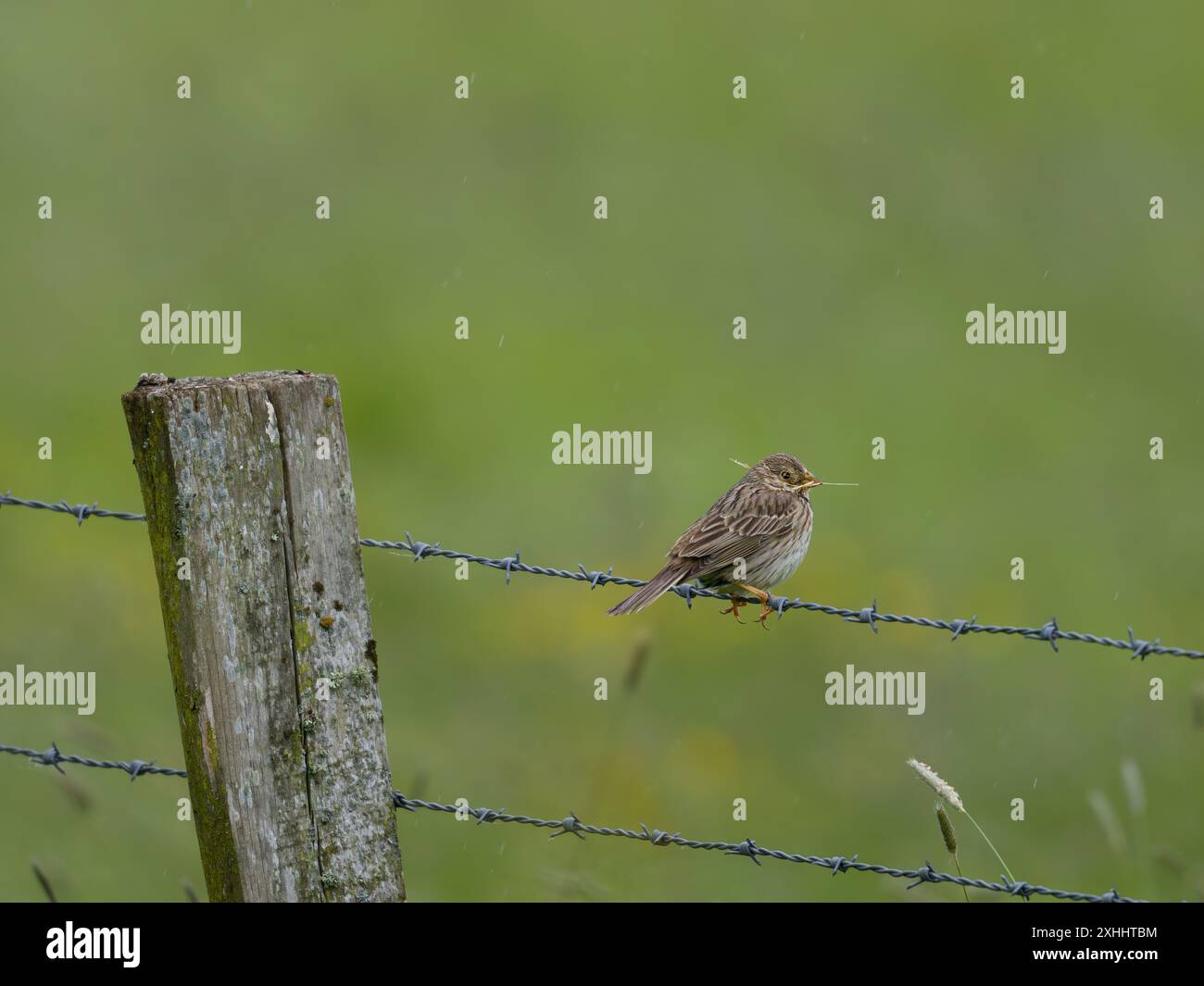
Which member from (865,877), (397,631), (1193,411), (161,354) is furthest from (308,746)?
(1193,411)

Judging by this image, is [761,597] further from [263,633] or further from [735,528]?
[263,633]

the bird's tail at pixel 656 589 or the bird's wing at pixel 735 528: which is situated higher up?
the bird's wing at pixel 735 528

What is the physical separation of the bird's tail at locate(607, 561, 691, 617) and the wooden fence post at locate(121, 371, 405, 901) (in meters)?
2.60

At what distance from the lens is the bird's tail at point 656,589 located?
8.07 m

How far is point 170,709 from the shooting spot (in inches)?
518

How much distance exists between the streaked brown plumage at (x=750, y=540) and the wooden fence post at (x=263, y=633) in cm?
309

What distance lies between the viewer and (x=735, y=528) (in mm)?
8914

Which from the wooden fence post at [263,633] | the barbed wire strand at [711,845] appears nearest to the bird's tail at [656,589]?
the barbed wire strand at [711,845]

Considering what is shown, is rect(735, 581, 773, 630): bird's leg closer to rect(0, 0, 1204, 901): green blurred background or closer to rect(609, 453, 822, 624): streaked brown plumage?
rect(609, 453, 822, 624): streaked brown plumage

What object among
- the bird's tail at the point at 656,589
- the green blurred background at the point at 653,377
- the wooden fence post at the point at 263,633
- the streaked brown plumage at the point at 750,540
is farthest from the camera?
the green blurred background at the point at 653,377

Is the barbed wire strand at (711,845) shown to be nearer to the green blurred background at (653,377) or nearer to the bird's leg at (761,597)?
the green blurred background at (653,377)

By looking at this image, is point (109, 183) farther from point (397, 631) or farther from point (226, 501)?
point (226, 501)

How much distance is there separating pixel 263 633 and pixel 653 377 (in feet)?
52.1
